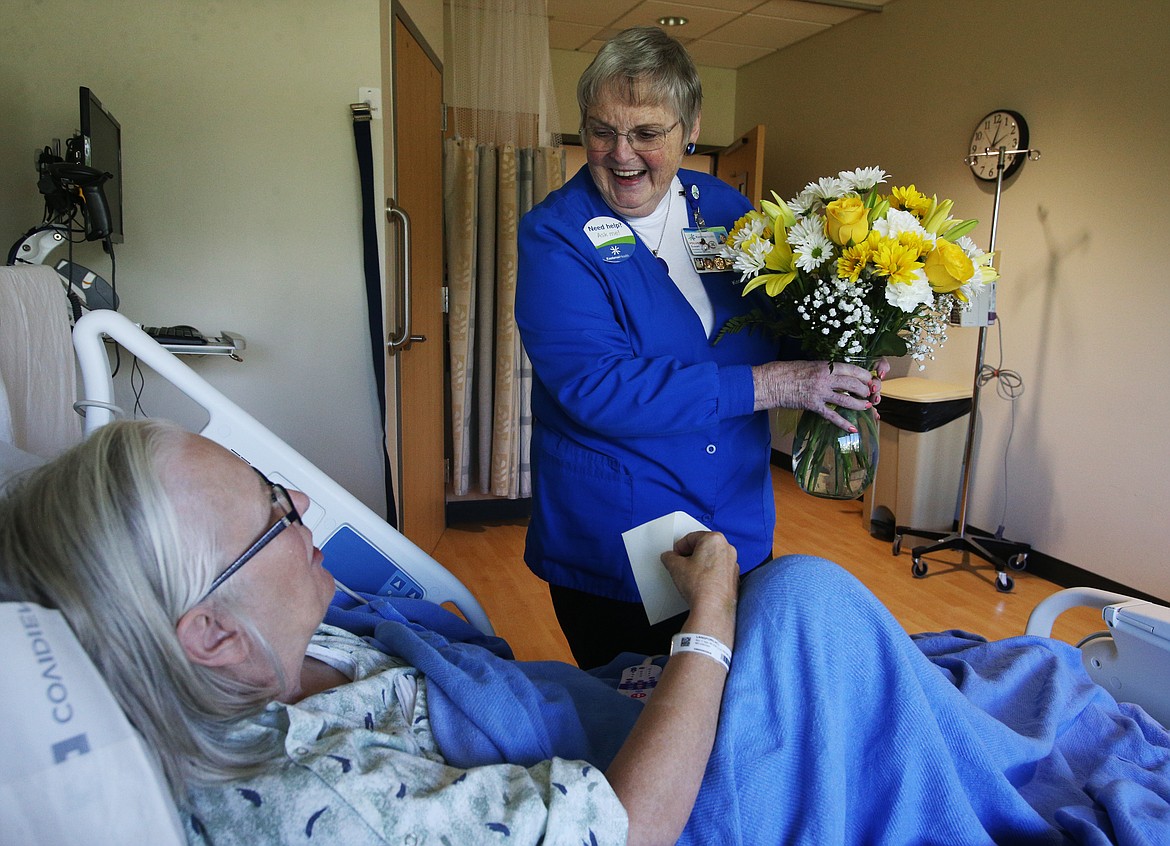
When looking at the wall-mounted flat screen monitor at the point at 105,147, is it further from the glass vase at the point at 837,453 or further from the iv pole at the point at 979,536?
the iv pole at the point at 979,536

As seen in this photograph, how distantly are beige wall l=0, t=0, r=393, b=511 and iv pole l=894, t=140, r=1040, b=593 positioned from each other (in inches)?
111

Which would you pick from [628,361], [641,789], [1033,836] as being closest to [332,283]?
[628,361]

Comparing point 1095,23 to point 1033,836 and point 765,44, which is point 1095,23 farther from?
point 1033,836

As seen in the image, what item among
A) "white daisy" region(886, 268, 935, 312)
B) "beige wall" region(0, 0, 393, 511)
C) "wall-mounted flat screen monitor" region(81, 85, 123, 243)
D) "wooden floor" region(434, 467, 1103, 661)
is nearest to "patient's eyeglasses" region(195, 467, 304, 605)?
"white daisy" region(886, 268, 935, 312)

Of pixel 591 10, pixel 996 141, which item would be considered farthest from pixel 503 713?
pixel 591 10

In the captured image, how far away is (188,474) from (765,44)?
5714 millimetres

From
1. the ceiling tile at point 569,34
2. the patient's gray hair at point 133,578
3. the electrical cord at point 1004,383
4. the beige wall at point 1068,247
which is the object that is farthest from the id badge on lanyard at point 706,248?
the ceiling tile at point 569,34

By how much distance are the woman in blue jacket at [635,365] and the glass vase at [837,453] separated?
0.18 ft

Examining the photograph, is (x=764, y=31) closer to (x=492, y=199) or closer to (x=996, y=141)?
(x=996, y=141)

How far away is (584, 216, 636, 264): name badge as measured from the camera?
1443 mm

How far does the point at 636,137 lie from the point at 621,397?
0.46 meters

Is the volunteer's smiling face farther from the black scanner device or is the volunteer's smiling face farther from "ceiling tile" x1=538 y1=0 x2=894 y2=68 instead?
"ceiling tile" x1=538 y1=0 x2=894 y2=68

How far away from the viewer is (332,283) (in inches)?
108

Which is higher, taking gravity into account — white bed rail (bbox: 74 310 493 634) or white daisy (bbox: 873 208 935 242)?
white daisy (bbox: 873 208 935 242)
